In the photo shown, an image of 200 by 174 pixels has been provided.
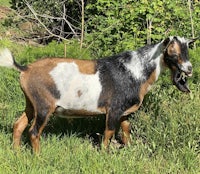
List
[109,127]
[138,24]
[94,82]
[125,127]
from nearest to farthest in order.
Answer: [94,82]
[109,127]
[125,127]
[138,24]

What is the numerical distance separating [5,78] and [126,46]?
1.89 m

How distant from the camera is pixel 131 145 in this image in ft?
17.3

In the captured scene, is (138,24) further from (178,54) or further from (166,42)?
(178,54)

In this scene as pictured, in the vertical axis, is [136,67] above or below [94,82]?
above

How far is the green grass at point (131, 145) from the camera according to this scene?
4.48 metres

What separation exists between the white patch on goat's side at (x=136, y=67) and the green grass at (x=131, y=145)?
636 mm

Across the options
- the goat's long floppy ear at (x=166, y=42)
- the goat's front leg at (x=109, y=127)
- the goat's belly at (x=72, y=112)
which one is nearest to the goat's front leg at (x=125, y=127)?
the goat's front leg at (x=109, y=127)

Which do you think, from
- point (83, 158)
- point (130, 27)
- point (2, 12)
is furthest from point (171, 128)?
point (2, 12)

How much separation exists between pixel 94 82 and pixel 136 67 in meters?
0.54

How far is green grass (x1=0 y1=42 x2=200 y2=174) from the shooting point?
448 centimetres

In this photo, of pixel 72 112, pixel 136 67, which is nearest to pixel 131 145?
pixel 72 112

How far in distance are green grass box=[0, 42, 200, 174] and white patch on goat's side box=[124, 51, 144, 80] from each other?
0.64 m

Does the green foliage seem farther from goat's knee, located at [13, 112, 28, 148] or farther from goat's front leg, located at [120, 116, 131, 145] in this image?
goat's knee, located at [13, 112, 28, 148]

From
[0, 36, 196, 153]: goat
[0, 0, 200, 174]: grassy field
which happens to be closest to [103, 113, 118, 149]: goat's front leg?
[0, 36, 196, 153]: goat
